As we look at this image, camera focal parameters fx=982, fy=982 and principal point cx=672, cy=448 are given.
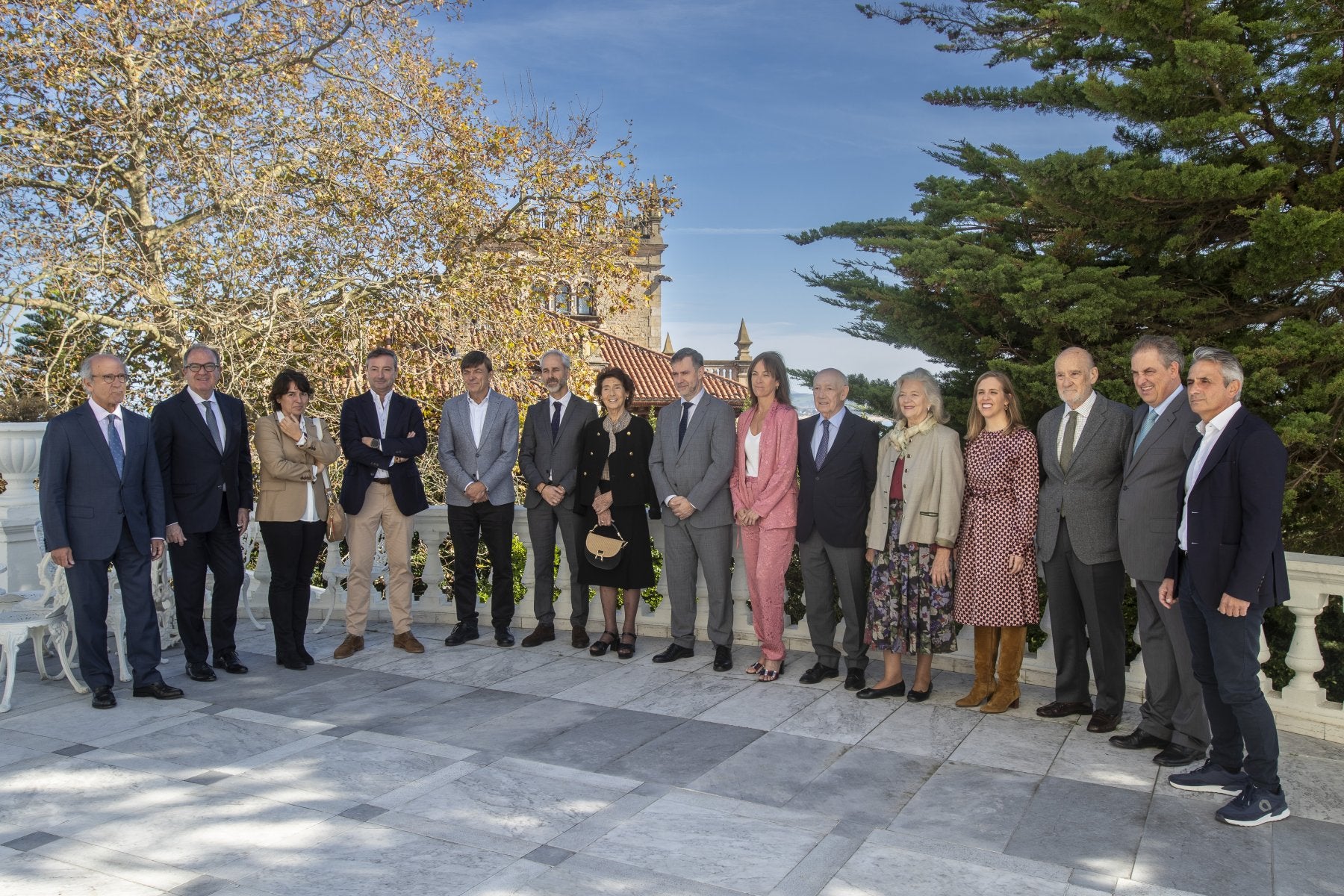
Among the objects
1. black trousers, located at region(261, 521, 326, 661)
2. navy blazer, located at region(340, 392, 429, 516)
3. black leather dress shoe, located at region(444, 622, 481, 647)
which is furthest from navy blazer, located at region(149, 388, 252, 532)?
black leather dress shoe, located at region(444, 622, 481, 647)

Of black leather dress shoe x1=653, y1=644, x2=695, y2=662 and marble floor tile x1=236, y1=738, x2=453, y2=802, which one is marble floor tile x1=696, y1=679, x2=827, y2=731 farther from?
marble floor tile x1=236, y1=738, x2=453, y2=802

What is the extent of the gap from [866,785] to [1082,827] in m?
0.80

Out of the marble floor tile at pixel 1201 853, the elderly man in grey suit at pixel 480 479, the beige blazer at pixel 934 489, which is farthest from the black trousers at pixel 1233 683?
the elderly man in grey suit at pixel 480 479

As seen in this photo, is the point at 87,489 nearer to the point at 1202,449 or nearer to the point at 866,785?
the point at 866,785

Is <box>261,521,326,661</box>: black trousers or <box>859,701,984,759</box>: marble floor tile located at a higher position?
<box>261,521,326,661</box>: black trousers

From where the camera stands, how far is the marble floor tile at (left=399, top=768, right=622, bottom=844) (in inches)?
138

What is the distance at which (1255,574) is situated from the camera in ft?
11.6

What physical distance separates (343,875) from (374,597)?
461cm

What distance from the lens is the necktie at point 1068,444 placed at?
470 centimetres

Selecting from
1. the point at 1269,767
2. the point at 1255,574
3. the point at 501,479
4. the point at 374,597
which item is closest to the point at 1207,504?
the point at 1255,574

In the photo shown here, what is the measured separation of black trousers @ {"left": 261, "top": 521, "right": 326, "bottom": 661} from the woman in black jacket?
5.61ft

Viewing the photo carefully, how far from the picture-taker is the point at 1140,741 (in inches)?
173

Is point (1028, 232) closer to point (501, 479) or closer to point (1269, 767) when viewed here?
point (501, 479)

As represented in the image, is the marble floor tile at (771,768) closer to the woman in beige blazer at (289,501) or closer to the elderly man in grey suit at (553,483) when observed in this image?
the elderly man in grey suit at (553,483)
